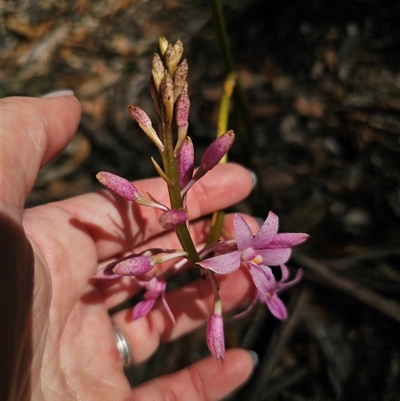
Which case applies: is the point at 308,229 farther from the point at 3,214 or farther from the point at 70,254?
the point at 3,214

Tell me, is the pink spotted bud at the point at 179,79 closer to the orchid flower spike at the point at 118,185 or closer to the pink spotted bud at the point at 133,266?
the orchid flower spike at the point at 118,185

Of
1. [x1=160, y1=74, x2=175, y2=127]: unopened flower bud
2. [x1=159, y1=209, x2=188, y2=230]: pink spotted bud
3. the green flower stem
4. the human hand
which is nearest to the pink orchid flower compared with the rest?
[x1=159, y1=209, x2=188, y2=230]: pink spotted bud

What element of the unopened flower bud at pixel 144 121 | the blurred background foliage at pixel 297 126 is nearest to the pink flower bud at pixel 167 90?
the unopened flower bud at pixel 144 121

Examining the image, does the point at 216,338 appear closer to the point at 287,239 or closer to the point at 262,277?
the point at 262,277

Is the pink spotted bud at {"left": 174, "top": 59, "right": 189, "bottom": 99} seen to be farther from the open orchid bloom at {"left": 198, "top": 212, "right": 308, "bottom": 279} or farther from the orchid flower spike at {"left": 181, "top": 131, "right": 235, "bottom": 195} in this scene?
the open orchid bloom at {"left": 198, "top": 212, "right": 308, "bottom": 279}

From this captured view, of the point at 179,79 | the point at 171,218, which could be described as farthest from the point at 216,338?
the point at 179,79
